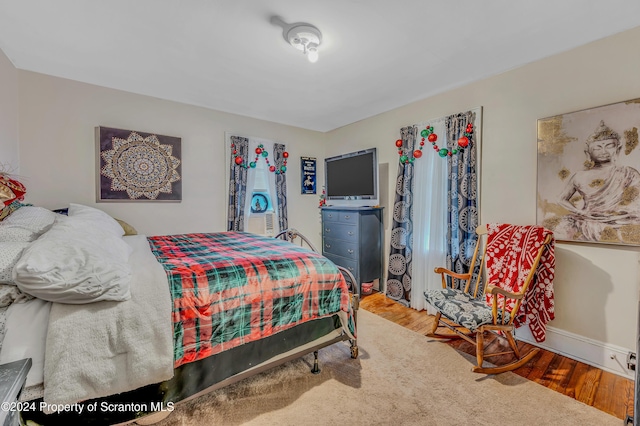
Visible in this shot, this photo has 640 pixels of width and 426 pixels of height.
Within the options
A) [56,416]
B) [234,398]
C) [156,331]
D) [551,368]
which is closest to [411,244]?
[551,368]

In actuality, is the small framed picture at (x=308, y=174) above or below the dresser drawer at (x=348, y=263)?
above

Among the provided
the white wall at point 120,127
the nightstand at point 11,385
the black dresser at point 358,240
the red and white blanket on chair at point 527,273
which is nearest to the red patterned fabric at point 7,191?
the white wall at point 120,127

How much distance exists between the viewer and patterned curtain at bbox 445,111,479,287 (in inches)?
115

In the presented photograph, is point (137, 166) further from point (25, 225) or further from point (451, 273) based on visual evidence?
point (451, 273)

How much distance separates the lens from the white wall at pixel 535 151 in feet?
6.85

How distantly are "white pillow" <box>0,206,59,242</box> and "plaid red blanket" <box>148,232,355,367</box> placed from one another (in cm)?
67

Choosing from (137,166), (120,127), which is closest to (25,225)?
(137,166)

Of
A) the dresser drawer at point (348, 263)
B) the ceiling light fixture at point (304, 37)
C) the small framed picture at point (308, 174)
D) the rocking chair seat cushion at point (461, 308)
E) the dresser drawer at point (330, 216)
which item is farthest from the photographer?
the small framed picture at point (308, 174)

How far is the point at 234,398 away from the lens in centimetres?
182

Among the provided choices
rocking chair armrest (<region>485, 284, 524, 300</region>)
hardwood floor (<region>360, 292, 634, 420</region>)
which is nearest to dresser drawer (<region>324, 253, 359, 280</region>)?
hardwood floor (<region>360, 292, 634, 420</region>)

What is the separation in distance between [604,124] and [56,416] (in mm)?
3833

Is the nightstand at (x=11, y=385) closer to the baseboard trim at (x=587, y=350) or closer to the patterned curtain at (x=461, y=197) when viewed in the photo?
the patterned curtain at (x=461, y=197)

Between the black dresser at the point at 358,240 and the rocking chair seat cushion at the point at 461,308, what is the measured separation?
1191 mm

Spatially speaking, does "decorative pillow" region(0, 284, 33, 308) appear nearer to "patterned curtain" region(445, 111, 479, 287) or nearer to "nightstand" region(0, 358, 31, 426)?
"nightstand" region(0, 358, 31, 426)
